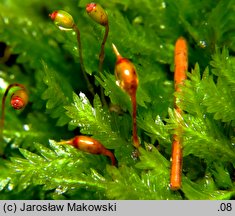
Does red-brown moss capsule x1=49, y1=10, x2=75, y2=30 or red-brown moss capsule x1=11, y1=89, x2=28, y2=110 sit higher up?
red-brown moss capsule x1=49, y1=10, x2=75, y2=30

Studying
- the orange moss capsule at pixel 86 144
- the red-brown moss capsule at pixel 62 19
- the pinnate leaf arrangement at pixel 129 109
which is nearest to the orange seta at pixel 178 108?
the pinnate leaf arrangement at pixel 129 109

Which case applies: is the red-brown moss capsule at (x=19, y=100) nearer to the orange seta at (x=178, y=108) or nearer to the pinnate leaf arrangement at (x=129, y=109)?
the pinnate leaf arrangement at (x=129, y=109)

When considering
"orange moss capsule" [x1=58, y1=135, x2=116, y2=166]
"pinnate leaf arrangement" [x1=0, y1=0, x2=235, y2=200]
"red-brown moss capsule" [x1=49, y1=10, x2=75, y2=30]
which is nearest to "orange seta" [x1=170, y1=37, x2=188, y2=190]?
"pinnate leaf arrangement" [x1=0, y1=0, x2=235, y2=200]

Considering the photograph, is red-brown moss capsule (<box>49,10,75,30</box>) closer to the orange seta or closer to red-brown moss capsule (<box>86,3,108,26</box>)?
red-brown moss capsule (<box>86,3,108,26</box>)

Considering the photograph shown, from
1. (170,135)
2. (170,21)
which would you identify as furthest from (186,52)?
(170,135)

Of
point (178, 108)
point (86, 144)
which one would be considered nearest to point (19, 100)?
point (86, 144)

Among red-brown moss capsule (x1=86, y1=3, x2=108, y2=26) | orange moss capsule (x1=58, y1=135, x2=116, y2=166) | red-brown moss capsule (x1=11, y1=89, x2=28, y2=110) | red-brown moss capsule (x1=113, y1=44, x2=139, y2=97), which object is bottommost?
orange moss capsule (x1=58, y1=135, x2=116, y2=166)

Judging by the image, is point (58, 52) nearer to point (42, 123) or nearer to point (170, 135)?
point (42, 123)
